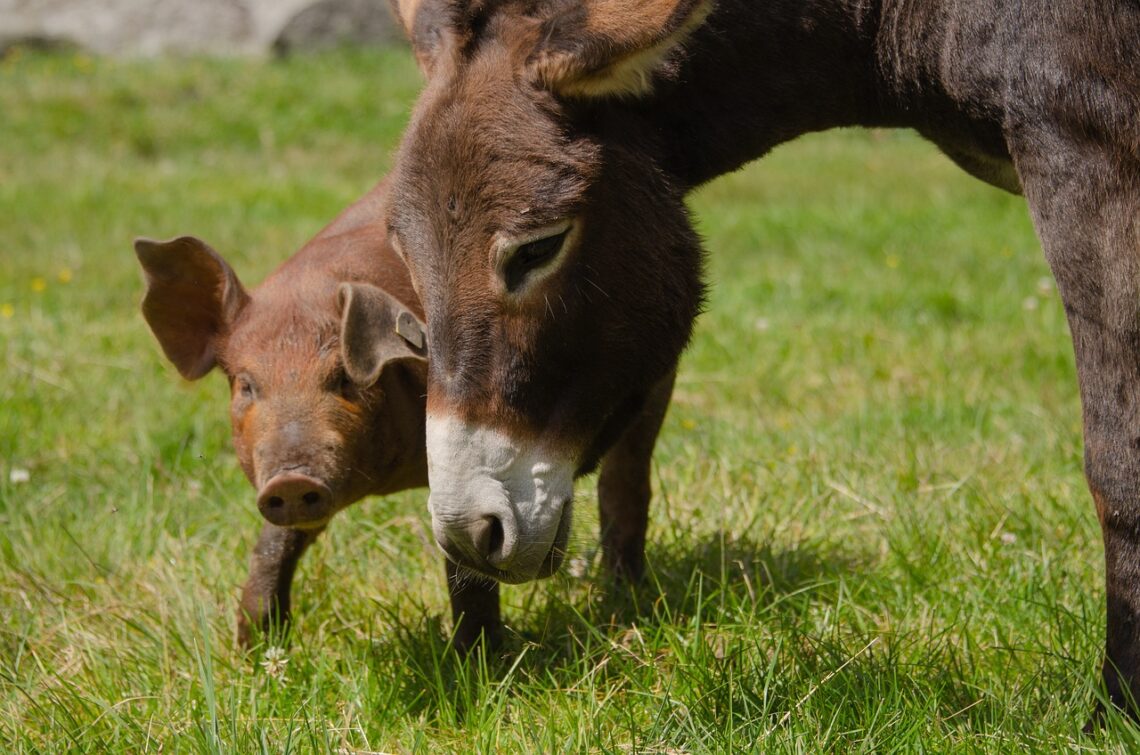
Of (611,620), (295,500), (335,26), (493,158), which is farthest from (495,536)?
(335,26)

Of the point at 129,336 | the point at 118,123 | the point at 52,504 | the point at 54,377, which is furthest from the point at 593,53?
the point at 118,123

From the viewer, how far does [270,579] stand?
332cm

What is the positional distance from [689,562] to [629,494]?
0.97 feet

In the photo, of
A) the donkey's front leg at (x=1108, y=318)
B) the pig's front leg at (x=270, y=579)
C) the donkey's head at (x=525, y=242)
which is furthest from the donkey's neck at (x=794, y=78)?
the pig's front leg at (x=270, y=579)

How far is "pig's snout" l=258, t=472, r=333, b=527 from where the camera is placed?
2807 mm

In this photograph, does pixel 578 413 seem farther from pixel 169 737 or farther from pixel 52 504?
pixel 52 504

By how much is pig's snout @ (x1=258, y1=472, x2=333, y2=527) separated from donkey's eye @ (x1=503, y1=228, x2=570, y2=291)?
2.16 feet

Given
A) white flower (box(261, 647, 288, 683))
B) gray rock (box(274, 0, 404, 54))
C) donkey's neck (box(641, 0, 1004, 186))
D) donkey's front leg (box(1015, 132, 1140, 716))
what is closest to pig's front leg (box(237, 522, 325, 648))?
white flower (box(261, 647, 288, 683))

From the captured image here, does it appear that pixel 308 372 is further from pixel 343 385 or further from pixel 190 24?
pixel 190 24

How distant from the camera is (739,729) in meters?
2.61

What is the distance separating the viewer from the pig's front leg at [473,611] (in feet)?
10.0

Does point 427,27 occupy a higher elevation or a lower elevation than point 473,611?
higher

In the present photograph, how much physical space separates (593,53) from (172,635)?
5.95 ft

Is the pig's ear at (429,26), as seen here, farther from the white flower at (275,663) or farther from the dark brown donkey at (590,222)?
the white flower at (275,663)
